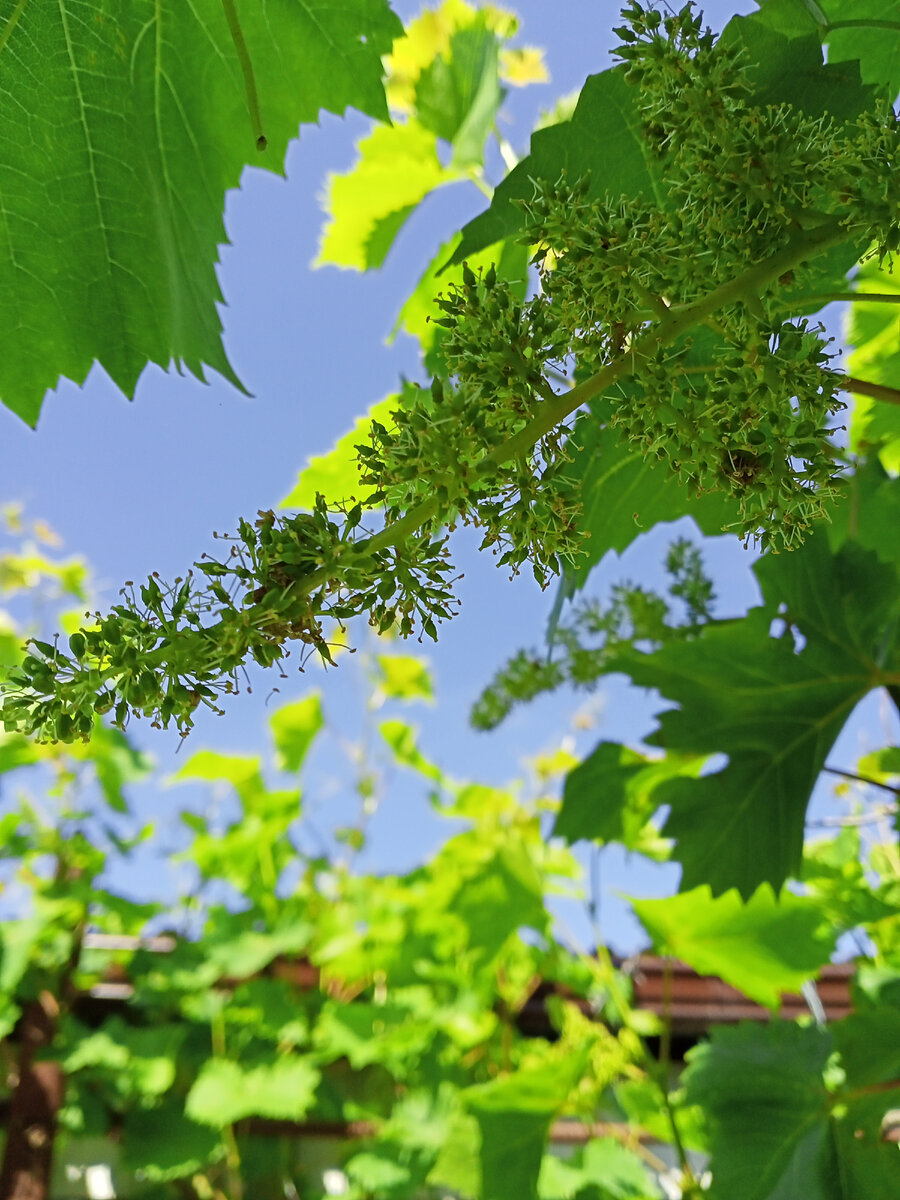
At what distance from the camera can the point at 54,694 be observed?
2.40 feet

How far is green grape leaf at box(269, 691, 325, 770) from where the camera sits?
414 centimetres

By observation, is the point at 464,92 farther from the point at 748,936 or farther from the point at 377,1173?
the point at 377,1173

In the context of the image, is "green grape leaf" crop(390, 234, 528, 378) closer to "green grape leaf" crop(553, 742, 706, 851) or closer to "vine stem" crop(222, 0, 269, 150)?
"vine stem" crop(222, 0, 269, 150)

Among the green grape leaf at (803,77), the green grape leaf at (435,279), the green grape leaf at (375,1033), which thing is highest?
the green grape leaf at (435,279)

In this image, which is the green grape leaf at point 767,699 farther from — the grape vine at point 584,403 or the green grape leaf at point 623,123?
the grape vine at point 584,403

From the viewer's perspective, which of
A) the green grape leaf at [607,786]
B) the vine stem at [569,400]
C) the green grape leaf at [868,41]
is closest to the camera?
the vine stem at [569,400]

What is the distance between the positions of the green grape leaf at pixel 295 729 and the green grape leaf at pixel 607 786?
6.60 feet

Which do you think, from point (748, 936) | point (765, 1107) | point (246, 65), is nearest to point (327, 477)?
point (246, 65)

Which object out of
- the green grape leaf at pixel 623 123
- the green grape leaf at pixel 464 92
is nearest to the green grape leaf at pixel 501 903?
the green grape leaf at pixel 464 92

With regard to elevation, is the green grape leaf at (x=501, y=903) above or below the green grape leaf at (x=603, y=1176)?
above

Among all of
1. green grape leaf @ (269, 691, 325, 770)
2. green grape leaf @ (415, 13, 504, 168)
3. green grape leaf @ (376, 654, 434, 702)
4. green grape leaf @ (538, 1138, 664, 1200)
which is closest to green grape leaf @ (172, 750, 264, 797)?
green grape leaf @ (269, 691, 325, 770)

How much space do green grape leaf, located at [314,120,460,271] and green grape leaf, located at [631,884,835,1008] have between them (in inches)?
73.2

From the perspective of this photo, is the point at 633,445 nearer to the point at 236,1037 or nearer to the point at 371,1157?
the point at 371,1157

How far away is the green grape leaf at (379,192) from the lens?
7.84 feet
